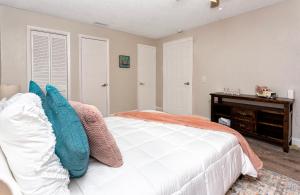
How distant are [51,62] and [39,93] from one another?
2.67 m

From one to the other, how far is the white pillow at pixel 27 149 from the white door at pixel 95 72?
3.46 meters

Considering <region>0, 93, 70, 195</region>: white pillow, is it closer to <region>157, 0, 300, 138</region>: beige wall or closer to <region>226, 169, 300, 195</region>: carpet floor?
<region>226, 169, 300, 195</region>: carpet floor

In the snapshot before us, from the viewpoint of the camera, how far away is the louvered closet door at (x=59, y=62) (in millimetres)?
3621

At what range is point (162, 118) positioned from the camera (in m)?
2.17

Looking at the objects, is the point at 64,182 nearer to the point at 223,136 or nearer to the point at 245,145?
the point at 223,136

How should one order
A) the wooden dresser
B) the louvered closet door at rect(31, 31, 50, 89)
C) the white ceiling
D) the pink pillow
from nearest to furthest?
the pink pillow
the wooden dresser
the white ceiling
the louvered closet door at rect(31, 31, 50, 89)

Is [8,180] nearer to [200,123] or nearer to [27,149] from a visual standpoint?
[27,149]

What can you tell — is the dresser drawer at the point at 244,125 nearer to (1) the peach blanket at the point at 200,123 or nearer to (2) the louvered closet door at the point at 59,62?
(1) the peach blanket at the point at 200,123

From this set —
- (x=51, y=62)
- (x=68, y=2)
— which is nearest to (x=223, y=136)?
(x=68, y=2)

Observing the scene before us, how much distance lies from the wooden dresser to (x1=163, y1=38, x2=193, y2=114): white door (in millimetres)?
1196

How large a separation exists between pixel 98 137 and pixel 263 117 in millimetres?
3018

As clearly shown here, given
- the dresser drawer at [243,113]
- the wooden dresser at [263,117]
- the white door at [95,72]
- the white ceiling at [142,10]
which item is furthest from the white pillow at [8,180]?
the white door at [95,72]

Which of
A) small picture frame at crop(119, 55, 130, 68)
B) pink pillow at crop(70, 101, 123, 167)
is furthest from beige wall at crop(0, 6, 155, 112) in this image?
pink pillow at crop(70, 101, 123, 167)

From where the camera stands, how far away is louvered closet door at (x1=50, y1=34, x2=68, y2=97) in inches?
143
